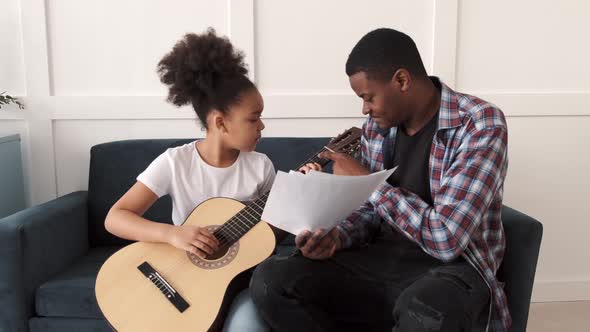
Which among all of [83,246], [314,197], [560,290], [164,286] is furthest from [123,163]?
[560,290]

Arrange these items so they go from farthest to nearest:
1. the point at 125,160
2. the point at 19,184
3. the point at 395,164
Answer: the point at 19,184
the point at 125,160
the point at 395,164

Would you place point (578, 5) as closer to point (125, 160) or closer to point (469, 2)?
point (469, 2)

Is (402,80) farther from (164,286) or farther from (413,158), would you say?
(164,286)

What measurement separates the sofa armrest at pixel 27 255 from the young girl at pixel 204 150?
1.08 ft

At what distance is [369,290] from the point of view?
4.51ft

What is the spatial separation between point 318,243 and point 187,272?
0.34 metres

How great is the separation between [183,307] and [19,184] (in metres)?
1.36

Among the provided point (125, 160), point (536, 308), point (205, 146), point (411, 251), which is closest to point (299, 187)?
point (411, 251)

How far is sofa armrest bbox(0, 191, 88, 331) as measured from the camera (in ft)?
5.16

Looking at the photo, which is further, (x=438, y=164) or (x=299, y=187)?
(x=438, y=164)

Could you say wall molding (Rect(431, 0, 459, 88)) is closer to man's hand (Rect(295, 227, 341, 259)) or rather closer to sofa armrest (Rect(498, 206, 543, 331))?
sofa armrest (Rect(498, 206, 543, 331))

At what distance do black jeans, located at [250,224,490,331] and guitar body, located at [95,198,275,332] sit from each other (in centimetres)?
8

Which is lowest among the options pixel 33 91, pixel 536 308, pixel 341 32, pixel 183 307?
pixel 536 308

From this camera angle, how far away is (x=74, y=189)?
236cm
